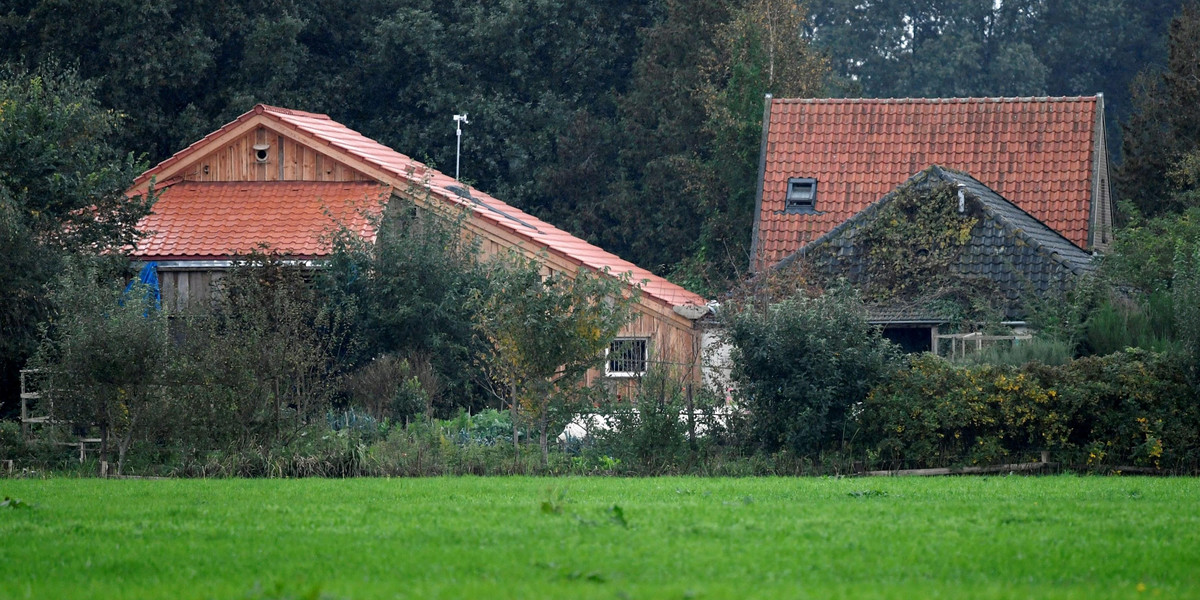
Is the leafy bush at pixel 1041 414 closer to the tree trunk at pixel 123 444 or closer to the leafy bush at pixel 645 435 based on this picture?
the leafy bush at pixel 645 435

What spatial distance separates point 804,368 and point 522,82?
25.2 m

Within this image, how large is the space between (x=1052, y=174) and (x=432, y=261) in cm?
1364

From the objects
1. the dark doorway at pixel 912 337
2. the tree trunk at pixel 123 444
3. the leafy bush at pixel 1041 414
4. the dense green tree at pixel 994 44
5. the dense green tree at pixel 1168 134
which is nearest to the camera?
the leafy bush at pixel 1041 414

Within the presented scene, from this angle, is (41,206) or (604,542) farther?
(41,206)

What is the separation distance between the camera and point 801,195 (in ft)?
103

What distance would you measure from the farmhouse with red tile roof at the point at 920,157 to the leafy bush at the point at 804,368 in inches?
441

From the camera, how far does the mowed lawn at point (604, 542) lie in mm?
9156

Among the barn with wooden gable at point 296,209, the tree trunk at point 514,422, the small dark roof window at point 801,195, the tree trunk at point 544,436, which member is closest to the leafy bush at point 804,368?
the tree trunk at point 544,436

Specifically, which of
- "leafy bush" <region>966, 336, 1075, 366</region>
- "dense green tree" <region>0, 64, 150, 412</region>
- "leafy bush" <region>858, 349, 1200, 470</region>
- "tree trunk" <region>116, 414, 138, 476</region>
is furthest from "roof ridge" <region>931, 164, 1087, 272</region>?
"tree trunk" <region>116, 414, 138, 476</region>

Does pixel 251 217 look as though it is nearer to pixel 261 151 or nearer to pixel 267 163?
pixel 267 163

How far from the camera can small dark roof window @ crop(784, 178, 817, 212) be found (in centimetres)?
3108

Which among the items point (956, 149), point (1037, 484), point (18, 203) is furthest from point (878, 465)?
point (956, 149)

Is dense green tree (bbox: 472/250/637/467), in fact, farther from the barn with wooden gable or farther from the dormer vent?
the dormer vent

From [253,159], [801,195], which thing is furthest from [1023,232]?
[253,159]
